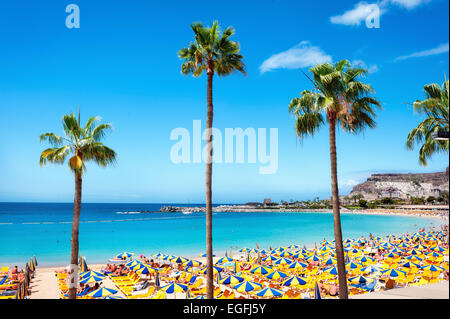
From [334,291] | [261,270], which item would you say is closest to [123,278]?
[261,270]

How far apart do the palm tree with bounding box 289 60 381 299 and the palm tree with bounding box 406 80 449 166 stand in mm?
1483

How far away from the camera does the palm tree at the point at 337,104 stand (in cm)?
1047

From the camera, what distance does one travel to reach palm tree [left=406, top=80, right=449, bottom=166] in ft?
29.0

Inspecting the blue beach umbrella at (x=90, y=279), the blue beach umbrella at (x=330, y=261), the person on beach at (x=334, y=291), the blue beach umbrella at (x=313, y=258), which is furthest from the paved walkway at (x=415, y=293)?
the blue beach umbrella at (x=313, y=258)

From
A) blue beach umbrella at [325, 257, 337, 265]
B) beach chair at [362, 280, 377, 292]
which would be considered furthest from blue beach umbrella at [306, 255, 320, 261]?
beach chair at [362, 280, 377, 292]

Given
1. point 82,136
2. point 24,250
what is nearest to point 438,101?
point 82,136

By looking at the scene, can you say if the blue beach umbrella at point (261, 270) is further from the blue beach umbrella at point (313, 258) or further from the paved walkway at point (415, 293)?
the paved walkway at point (415, 293)

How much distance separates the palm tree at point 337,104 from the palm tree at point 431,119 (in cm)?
148

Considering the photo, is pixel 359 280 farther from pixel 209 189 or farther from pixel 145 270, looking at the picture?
pixel 145 270

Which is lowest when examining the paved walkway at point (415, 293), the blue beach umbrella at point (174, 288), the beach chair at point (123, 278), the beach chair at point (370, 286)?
the beach chair at point (123, 278)

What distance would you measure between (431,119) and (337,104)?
2.78 m

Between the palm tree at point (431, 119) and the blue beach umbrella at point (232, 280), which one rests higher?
the palm tree at point (431, 119)

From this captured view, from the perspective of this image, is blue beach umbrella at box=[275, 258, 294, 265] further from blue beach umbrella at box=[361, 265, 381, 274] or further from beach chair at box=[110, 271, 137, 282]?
beach chair at box=[110, 271, 137, 282]
